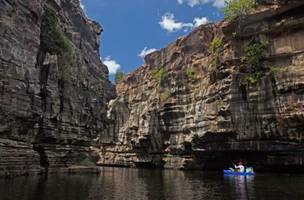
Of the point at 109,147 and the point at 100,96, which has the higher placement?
the point at 100,96

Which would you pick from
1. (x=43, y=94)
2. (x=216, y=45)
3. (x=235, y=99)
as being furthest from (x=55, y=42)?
(x=216, y=45)

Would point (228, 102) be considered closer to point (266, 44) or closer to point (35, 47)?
point (266, 44)

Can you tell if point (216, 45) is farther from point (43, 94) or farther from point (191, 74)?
point (43, 94)

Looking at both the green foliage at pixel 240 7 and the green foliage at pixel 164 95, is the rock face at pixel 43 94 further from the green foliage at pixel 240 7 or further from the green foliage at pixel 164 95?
the green foliage at pixel 240 7

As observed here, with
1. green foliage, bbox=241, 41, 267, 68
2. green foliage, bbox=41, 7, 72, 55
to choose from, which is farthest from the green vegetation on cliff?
green foliage, bbox=41, 7, 72, 55

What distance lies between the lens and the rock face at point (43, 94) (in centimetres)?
3738

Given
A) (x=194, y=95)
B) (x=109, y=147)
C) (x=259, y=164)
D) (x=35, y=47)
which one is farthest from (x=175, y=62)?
(x=35, y=47)

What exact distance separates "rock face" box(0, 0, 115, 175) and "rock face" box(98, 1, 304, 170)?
16632 mm

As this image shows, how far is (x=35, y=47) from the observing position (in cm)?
4366

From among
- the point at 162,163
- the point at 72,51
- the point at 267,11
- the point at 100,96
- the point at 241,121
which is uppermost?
the point at 267,11

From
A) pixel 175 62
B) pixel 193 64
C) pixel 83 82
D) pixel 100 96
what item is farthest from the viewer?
pixel 175 62

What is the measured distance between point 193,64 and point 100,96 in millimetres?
21735

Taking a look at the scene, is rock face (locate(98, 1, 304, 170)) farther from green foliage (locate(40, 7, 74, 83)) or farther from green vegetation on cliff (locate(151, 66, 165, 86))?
green foliage (locate(40, 7, 74, 83))

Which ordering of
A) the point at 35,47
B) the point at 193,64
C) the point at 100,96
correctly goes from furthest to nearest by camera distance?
the point at 193,64
the point at 100,96
the point at 35,47
